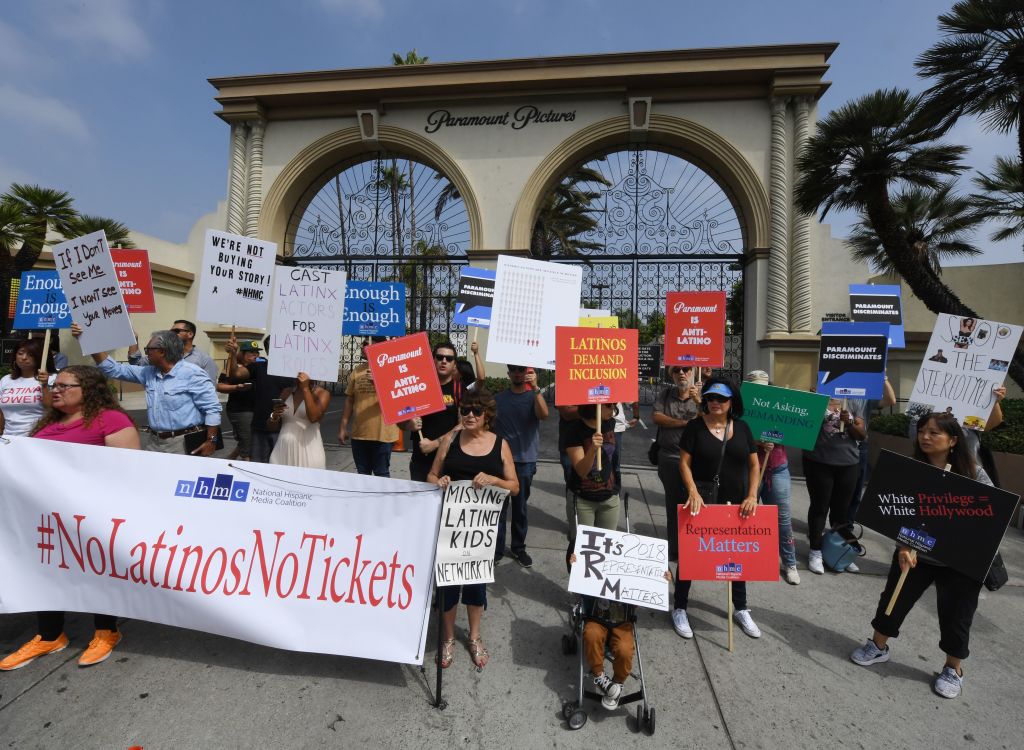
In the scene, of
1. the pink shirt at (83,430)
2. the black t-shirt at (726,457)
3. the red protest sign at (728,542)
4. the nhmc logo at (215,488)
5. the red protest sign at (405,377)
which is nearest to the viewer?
the nhmc logo at (215,488)

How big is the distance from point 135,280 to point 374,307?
2.76 m

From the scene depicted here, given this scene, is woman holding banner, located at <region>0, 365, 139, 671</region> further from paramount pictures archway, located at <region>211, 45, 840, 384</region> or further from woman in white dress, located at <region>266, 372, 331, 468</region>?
paramount pictures archway, located at <region>211, 45, 840, 384</region>

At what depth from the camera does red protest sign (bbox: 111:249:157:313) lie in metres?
5.61

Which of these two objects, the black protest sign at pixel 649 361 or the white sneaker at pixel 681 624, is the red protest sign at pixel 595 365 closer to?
the white sneaker at pixel 681 624

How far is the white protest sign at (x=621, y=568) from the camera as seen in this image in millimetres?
2703

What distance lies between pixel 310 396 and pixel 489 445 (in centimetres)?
167

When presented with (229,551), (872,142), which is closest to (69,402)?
(229,551)

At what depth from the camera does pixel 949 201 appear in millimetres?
13289

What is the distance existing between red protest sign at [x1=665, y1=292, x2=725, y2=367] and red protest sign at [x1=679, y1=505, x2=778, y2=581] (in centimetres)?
163

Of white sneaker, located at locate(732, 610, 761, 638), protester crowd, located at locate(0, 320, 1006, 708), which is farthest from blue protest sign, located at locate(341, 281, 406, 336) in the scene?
white sneaker, located at locate(732, 610, 761, 638)

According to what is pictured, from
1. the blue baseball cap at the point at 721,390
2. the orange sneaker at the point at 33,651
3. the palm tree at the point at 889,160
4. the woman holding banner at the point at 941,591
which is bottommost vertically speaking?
the orange sneaker at the point at 33,651

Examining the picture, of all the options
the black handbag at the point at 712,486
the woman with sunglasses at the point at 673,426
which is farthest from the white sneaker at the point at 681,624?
the black handbag at the point at 712,486

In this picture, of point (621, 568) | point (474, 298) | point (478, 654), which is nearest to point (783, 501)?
point (621, 568)

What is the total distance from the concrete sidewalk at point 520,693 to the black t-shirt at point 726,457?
3.36 feet
